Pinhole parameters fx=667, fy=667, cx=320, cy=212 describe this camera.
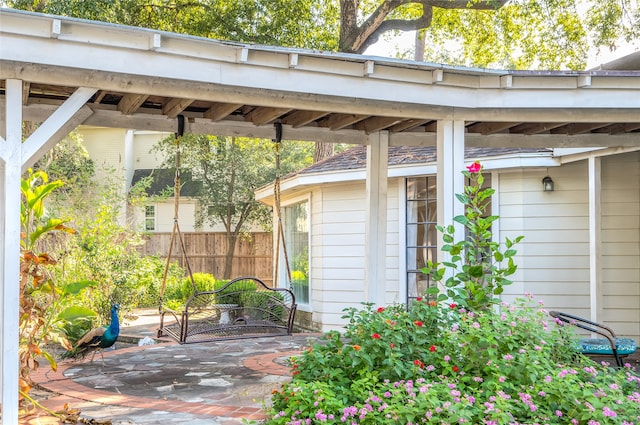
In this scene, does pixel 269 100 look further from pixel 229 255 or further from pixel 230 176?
pixel 230 176

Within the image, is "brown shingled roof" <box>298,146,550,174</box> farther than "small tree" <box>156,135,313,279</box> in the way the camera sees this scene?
No

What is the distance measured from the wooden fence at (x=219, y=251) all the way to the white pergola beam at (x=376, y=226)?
11373 mm

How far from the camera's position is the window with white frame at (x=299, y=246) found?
34.1 feet

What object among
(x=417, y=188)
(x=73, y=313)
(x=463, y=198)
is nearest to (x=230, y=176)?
(x=417, y=188)

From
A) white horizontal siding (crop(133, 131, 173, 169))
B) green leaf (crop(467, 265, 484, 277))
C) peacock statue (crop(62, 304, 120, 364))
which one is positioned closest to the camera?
green leaf (crop(467, 265, 484, 277))

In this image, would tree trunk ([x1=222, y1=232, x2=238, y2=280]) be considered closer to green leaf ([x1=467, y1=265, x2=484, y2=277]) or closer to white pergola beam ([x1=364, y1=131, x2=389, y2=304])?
white pergola beam ([x1=364, y1=131, x2=389, y2=304])

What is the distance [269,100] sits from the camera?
4844mm

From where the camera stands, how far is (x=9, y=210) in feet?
12.8

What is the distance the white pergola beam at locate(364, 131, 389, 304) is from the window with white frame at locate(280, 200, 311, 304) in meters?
4.09

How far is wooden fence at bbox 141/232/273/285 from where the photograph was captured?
17750 mm

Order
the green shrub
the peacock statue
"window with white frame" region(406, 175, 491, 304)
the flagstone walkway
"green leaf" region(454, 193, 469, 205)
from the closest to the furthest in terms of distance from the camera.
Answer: the green shrub < the flagstone walkway < "green leaf" region(454, 193, 469, 205) < the peacock statue < "window with white frame" region(406, 175, 491, 304)

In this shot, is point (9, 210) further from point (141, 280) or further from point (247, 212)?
point (247, 212)

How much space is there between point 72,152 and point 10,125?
13632 mm

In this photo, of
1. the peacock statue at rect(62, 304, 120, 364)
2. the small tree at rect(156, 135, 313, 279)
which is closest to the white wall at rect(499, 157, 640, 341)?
the peacock statue at rect(62, 304, 120, 364)
